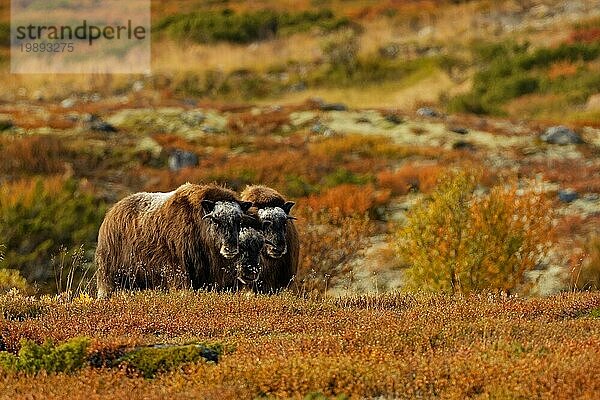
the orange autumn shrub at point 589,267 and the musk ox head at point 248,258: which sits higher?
the musk ox head at point 248,258

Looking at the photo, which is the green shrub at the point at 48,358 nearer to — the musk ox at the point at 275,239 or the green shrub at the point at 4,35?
the musk ox at the point at 275,239

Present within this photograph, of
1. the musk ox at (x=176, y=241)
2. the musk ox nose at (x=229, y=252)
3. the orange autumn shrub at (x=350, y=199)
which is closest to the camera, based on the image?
the musk ox nose at (x=229, y=252)

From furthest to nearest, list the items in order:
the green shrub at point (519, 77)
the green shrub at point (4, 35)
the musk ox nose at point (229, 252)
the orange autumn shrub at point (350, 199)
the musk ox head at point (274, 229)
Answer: the green shrub at point (4, 35)
the green shrub at point (519, 77)
the orange autumn shrub at point (350, 199)
the musk ox head at point (274, 229)
the musk ox nose at point (229, 252)

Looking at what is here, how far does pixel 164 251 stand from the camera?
13.7m

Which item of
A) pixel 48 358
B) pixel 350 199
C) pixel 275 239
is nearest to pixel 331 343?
pixel 48 358

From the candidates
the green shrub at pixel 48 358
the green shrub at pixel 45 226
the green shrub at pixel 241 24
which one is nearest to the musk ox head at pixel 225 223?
the green shrub at pixel 48 358

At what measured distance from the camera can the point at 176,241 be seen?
13578 millimetres

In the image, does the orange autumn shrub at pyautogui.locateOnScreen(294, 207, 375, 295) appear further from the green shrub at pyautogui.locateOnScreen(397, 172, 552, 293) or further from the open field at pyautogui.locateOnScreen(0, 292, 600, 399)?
the open field at pyautogui.locateOnScreen(0, 292, 600, 399)

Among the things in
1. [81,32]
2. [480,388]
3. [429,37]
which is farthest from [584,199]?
[81,32]

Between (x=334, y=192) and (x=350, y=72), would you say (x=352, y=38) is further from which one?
(x=334, y=192)

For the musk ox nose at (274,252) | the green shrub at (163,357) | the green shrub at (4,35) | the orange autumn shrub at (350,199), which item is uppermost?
the green shrub at (4,35)

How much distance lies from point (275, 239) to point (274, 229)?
0.56 ft

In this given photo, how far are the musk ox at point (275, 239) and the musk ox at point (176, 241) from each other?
0.36 metres

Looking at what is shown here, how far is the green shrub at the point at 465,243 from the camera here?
639 inches
